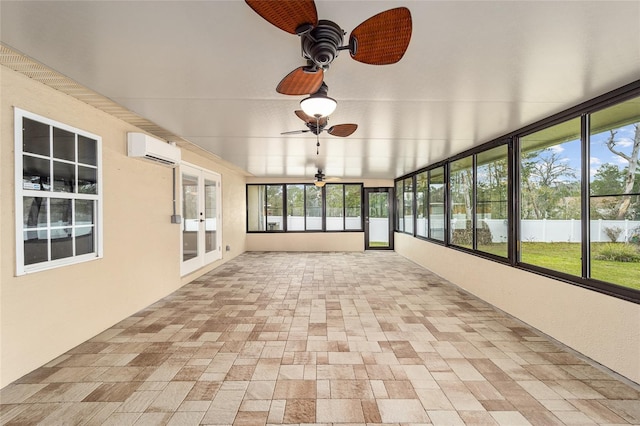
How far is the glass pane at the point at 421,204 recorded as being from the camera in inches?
287

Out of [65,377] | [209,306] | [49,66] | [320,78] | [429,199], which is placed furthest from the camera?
[429,199]

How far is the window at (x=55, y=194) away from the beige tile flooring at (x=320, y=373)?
985 millimetres

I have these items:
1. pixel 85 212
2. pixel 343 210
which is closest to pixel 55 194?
pixel 85 212

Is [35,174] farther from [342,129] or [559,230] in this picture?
[559,230]

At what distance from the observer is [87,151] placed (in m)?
3.22

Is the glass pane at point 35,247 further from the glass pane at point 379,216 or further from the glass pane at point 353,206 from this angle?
the glass pane at point 379,216

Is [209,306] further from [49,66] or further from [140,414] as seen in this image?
[49,66]

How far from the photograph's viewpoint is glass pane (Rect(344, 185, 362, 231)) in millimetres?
10023

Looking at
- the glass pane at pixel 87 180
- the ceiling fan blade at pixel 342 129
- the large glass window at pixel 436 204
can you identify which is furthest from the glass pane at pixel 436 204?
the glass pane at pixel 87 180

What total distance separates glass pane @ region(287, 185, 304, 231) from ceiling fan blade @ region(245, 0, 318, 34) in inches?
336

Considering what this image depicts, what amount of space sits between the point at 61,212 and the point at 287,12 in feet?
9.73

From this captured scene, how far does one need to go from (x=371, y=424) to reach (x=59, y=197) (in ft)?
10.8

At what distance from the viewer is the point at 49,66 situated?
227 cm

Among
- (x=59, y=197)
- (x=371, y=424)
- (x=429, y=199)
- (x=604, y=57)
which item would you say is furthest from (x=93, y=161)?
(x=429, y=199)
